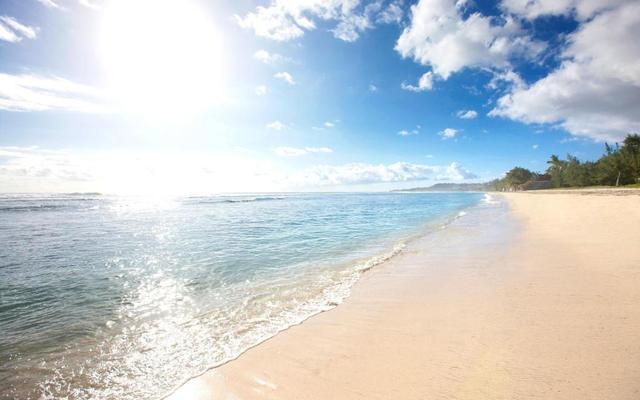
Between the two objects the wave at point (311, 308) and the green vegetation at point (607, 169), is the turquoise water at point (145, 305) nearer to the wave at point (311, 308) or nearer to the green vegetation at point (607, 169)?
the wave at point (311, 308)

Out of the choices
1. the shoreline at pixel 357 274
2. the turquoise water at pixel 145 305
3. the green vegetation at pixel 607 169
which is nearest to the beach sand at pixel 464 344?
the shoreline at pixel 357 274

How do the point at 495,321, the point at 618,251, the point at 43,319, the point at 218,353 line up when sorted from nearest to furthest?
the point at 218,353 < the point at 495,321 < the point at 43,319 < the point at 618,251

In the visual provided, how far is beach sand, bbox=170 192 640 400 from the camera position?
3514mm

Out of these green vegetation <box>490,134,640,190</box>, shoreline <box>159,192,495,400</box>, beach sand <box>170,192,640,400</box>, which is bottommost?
shoreline <box>159,192,495,400</box>

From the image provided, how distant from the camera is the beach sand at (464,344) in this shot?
11.5 ft

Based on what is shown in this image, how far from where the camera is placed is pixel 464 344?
4.52 meters

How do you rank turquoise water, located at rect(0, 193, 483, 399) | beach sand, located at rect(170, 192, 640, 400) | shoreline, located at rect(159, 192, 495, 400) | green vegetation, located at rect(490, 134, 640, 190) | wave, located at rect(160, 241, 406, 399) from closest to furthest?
beach sand, located at rect(170, 192, 640, 400) → shoreline, located at rect(159, 192, 495, 400) → turquoise water, located at rect(0, 193, 483, 399) → wave, located at rect(160, 241, 406, 399) → green vegetation, located at rect(490, 134, 640, 190)

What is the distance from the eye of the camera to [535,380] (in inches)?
137

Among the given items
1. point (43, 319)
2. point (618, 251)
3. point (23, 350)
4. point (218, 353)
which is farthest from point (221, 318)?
point (618, 251)

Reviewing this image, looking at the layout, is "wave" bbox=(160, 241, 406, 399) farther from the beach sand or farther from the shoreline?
the beach sand

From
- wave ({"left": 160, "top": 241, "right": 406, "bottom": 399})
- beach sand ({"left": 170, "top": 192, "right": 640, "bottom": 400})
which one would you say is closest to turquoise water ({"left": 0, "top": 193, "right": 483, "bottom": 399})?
wave ({"left": 160, "top": 241, "right": 406, "bottom": 399})

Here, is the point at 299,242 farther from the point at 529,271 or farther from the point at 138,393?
the point at 138,393

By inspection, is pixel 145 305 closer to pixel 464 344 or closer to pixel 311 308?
pixel 311 308

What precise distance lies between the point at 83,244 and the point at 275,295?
14.1m
